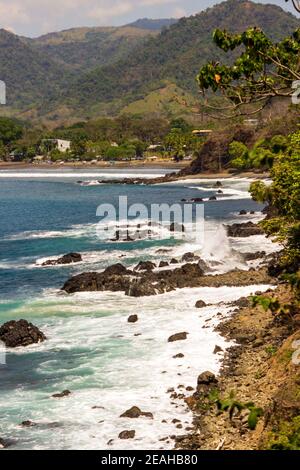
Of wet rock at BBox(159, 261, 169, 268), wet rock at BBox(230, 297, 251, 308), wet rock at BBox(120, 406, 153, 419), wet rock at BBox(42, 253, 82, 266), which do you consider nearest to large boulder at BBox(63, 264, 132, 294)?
wet rock at BBox(159, 261, 169, 268)

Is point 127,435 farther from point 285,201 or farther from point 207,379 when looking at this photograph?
point 285,201

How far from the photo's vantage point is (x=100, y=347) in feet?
103

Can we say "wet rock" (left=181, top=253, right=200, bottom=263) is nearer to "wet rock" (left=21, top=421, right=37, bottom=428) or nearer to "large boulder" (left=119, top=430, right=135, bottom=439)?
"wet rock" (left=21, top=421, right=37, bottom=428)

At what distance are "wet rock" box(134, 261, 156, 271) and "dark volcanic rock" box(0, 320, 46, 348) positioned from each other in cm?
1669

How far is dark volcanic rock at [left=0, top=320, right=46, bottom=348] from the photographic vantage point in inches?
1289

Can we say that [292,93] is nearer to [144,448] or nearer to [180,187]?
[144,448]

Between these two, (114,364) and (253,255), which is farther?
(253,255)

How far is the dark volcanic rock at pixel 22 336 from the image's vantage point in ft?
107

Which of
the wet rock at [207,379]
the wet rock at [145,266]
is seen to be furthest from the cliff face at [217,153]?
the wet rock at [207,379]

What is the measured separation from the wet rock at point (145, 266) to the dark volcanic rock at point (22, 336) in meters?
16.7

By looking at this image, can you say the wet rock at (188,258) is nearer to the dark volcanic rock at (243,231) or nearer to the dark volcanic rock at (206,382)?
the dark volcanic rock at (243,231)

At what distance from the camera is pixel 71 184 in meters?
155

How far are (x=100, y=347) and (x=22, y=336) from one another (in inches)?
173

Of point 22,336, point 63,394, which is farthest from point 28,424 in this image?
point 22,336
